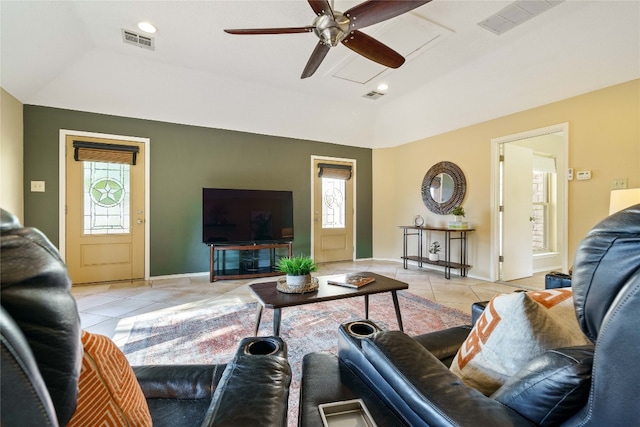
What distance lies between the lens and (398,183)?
19.2 feet

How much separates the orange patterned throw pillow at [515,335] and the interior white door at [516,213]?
3841 mm

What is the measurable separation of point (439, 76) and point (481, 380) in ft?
12.9

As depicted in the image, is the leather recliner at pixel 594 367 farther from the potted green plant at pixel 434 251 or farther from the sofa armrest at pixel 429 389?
the potted green plant at pixel 434 251

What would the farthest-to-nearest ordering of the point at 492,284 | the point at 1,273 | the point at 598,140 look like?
the point at 492,284 → the point at 598,140 → the point at 1,273

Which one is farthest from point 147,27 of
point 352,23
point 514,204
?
point 514,204

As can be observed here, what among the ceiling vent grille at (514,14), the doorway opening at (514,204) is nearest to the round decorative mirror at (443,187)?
the doorway opening at (514,204)

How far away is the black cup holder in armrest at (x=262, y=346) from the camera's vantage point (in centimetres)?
100

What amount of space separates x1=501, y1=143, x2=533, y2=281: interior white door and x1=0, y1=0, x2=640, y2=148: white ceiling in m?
0.84

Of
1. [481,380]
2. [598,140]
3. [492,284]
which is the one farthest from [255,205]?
[598,140]

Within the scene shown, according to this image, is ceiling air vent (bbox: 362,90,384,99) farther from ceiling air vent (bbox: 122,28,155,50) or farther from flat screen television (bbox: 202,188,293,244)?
ceiling air vent (bbox: 122,28,155,50)

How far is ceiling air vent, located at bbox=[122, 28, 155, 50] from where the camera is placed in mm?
2930

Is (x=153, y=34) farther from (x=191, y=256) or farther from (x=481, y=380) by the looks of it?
(x=481, y=380)

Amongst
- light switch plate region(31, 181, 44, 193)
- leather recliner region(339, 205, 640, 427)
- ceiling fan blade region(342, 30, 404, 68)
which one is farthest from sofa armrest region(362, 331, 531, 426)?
light switch plate region(31, 181, 44, 193)

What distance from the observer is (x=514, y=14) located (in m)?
2.53
